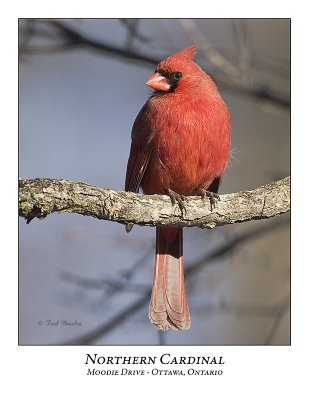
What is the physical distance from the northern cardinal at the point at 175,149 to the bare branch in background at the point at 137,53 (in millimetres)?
112

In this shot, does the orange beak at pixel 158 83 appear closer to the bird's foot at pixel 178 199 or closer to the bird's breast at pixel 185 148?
the bird's breast at pixel 185 148

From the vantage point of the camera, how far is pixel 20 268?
3.57 meters

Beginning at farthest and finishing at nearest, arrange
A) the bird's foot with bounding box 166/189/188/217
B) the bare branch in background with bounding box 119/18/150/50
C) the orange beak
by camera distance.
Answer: the orange beak → the bare branch in background with bounding box 119/18/150/50 → the bird's foot with bounding box 166/189/188/217

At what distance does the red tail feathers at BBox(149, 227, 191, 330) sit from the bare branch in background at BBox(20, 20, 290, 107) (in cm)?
93

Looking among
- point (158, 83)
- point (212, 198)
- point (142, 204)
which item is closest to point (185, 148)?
point (212, 198)

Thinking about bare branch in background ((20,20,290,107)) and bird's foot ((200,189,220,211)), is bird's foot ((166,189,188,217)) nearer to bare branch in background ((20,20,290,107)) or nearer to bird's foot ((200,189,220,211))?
bird's foot ((200,189,220,211))

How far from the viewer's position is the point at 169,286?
4117 millimetres

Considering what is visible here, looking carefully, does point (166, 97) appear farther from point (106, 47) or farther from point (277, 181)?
point (277, 181)

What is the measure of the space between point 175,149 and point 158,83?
1.48 ft

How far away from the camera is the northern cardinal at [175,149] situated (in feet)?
12.8

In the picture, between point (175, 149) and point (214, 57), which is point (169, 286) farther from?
point (214, 57)

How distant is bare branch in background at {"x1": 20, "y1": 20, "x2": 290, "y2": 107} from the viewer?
12.5 ft

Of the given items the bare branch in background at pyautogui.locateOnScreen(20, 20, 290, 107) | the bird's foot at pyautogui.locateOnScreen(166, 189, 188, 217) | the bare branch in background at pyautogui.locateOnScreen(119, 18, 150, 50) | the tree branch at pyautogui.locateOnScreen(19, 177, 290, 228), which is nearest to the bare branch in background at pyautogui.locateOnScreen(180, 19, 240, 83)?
the bare branch in background at pyautogui.locateOnScreen(20, 20, 290, 107)
